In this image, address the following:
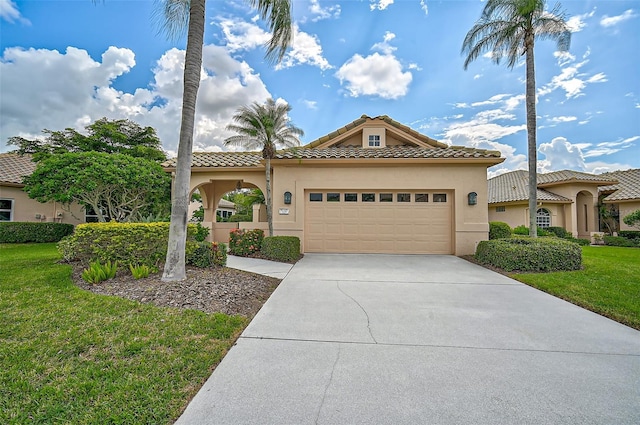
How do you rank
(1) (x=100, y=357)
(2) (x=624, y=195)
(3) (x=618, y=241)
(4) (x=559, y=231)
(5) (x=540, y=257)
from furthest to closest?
(2) (x=624, y=195) < (4) (x=559, y=231) < (3) (x=618, y=241) < (5) (x=540, y=257) < (1) (x=100, y=357)

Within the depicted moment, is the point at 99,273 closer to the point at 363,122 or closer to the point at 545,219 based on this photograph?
the point at 363,122

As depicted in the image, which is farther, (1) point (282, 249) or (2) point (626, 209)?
(2) point (626, 209)

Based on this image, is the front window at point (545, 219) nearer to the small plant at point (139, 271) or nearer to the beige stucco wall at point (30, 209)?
the small plant at point (139, 271)

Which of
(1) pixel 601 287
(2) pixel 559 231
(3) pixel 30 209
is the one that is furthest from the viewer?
(2) pixel 559 231

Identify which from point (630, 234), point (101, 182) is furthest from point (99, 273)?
point (630, 234)

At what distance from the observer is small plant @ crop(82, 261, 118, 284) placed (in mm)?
5227

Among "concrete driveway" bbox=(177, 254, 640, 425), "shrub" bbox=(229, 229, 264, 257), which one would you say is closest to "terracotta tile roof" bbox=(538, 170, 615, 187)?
"concrete driveway" bbox=(177, 254, 640, 425)

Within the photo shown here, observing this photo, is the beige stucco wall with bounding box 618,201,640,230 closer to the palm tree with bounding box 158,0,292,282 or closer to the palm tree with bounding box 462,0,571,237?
the palm tree with bounding box 462,0,571,237

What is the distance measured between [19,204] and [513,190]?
30263 millimetres

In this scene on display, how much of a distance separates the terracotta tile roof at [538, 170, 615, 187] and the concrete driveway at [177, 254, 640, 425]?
18.1 metres

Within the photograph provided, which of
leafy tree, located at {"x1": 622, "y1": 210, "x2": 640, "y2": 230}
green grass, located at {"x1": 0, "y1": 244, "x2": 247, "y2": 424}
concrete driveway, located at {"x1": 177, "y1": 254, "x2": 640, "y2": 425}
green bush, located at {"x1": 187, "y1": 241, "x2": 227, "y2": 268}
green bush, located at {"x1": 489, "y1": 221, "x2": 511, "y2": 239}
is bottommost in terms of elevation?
concrete driveway, located at {"x1": 177, "y1": 254, "x2": 640, "y2": 425}

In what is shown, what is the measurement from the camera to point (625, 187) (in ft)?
60.3

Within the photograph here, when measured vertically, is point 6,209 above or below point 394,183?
below

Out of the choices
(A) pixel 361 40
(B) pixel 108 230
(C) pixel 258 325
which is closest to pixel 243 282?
(C) pixel 258 325
